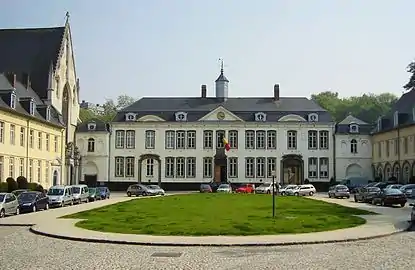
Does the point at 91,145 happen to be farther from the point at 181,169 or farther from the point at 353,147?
the point at 353,147

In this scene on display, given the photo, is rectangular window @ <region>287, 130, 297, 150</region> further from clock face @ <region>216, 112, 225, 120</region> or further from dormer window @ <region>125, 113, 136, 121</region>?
dormer window @ <region>125, 113, 136, 121</region>

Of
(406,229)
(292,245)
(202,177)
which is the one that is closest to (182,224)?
(292,245)

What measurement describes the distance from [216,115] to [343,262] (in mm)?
68534

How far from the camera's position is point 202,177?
83.2 meters

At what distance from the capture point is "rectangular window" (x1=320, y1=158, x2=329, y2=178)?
271 feet

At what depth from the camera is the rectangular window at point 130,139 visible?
3305 inches

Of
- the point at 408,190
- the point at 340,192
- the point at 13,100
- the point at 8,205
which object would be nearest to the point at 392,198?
the point at 408,190

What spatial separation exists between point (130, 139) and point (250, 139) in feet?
54.5

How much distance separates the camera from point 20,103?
60969mm

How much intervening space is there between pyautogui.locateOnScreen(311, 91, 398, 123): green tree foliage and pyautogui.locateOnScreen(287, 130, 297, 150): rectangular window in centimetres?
2523

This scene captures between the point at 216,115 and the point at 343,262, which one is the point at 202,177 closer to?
the point at 216,115

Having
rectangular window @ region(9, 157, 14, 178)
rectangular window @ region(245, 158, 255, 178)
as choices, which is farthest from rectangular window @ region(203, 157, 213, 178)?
rectangular window @ region(9, 157, 14, 178)

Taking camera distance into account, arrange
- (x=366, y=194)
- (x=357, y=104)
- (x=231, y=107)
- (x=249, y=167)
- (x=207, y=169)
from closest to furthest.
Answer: (x=366, y=194)
(x=249, y=167)
(x=207, y=169)
(x=231, y=107)
(x=357, y=104)

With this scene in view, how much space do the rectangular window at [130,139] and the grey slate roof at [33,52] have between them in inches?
586
